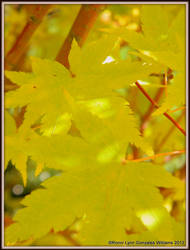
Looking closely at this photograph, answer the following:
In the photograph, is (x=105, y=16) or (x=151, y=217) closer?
(x=151, y=217)

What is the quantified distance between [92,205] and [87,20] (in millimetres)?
424

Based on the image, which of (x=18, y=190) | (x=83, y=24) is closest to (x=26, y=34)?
(x=83, y=24)

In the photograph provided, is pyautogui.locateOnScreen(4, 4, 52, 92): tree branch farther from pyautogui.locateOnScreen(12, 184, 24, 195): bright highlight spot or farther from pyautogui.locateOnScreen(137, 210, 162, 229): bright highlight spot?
pyautogui.locateOnScreen(12, 184, 24, 195): bright highlight spot

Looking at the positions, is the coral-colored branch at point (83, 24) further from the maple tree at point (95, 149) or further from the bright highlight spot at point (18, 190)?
the bright highlight spot at point (18, 190)

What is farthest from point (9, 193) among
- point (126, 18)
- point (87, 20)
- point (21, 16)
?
point (87, 20)

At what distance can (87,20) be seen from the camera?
0.73 m

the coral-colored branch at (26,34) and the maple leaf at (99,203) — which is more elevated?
the coral-colored branch at (26,34)

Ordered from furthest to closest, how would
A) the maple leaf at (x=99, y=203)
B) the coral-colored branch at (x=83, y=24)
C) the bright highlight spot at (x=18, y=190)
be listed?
the bright highlight spot at (x=18, y=190)
the coral-colored branch at (x=83, y=24)
the maple leaf at (x=99, y=203)

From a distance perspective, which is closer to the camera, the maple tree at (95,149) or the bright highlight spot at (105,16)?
the maple tree at (95,149)

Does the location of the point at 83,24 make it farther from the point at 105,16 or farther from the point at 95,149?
the point at 105,16

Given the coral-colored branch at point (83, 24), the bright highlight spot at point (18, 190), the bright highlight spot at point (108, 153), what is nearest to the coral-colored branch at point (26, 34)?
the coral-colored branch at point (83, 24)

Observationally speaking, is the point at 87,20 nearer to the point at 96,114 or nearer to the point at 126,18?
the point at 96,114

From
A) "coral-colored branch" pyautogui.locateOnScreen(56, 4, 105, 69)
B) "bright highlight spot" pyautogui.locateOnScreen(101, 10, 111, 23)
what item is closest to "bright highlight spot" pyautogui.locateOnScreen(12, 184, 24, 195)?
"bright highlight spot" pyautogui.locateOnScreen(101, 10, 111, 23)

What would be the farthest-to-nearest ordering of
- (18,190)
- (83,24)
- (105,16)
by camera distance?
(18,190) < (105,16) < (83,24)
